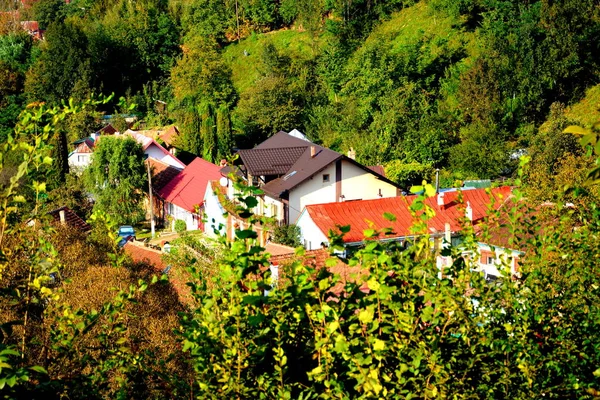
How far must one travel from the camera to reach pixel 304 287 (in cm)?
368

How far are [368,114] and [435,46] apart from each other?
5855 mm

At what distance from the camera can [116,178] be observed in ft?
89.9

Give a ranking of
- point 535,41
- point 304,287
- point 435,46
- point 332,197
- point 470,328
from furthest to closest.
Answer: point 435,46, point 535,41, point 332,197, point 470,328, point 304,287

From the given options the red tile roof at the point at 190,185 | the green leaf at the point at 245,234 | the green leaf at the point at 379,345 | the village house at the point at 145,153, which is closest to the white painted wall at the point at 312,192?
the red tile roof at the point at 190,185

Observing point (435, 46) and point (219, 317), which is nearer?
point (219, 317)

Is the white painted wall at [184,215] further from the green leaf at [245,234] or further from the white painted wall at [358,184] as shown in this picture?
the green leaf at [245,234]

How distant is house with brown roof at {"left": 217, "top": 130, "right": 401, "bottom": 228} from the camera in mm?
22859

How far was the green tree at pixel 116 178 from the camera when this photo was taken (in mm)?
27156

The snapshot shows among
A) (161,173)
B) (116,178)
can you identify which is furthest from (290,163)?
(161,173)

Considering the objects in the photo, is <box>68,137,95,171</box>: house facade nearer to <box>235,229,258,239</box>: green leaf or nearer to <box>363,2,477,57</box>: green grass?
<box>363,2,477,57</box>: green grass

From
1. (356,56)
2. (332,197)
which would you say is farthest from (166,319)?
(356,56)

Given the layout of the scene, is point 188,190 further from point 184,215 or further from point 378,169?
point 378,169

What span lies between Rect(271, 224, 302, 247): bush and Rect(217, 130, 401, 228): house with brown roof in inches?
33.6

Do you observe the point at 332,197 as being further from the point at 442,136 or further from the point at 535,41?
the point at 535,41
